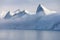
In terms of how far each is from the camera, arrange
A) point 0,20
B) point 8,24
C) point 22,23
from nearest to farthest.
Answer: point 0,20
point 8,24
point 22,23

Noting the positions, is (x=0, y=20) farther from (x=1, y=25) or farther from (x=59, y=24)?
(x=59, y=24)

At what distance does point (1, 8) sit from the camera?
338 inches

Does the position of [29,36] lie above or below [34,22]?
below

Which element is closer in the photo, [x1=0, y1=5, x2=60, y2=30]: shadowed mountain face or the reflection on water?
the reflection on water

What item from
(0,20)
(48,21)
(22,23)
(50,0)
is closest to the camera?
(50,0)

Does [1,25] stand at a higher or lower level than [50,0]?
lower

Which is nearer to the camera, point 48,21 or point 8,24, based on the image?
point 8,24

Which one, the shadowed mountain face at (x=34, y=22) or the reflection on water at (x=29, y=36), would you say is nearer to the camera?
the reflection on water at (x=29, y=36)

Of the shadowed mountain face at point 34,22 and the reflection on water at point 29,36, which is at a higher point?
the shadowed mountain face at point 34,22

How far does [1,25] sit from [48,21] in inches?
178

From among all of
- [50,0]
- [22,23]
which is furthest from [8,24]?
[50,0]

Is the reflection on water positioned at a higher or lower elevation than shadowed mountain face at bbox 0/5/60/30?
lower

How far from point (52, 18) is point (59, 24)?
2080 millimetres

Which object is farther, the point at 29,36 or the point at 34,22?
the point at 34,22
